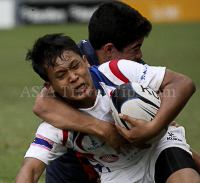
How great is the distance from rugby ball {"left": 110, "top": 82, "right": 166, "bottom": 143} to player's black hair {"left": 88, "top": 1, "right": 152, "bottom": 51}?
3.66 ft

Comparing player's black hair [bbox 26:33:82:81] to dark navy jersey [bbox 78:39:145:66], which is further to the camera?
dark navy jersey [bbox 78:39:145:66]

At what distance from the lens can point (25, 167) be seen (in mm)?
3084

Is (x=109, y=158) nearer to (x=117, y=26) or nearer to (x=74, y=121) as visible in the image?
(x=74, y=121)

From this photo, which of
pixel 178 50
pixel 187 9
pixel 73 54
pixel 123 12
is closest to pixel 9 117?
pixel 123 12

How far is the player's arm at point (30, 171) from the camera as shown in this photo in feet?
9.87

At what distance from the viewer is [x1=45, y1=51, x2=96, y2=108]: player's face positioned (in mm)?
3176

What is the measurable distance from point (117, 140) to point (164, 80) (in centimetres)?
66

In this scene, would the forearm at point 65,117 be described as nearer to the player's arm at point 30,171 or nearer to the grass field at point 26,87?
the player's arm at point 30,171

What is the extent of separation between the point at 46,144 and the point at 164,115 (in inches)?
40.0

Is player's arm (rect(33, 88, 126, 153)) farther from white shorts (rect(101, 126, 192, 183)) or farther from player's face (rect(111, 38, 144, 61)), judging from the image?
player's face (rect(111, 38, 144, 61))

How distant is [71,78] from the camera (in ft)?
10.4

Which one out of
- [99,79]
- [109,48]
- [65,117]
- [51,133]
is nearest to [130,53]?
[109,48]

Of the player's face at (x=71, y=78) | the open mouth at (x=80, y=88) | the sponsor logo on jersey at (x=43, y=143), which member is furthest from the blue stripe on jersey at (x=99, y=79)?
the sponsor logo on jersey at (x=43, y=143)

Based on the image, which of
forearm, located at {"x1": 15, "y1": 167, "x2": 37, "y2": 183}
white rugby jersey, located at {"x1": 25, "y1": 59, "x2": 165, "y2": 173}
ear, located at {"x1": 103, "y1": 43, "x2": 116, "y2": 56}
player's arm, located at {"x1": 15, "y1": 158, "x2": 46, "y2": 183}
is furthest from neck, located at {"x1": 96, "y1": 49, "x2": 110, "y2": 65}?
forearm, located at {"x1": 15, "y1": 167, "x2": 37, "y2": 183}
